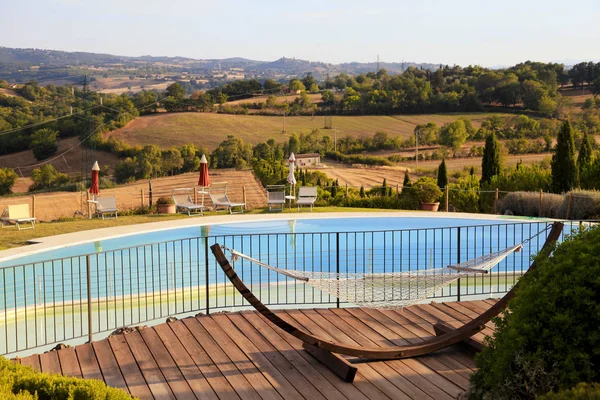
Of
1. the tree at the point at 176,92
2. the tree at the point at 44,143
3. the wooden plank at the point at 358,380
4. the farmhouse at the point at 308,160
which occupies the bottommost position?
the farmhouse at the point at 308,160

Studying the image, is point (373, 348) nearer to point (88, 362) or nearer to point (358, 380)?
point (358, 380)

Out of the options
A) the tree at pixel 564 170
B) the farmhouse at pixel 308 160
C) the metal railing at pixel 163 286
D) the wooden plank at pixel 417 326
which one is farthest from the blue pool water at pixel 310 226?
the farmhouse at pixel 308 160

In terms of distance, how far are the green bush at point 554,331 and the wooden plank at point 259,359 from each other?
4.83ft

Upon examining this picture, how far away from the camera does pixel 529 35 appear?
6172 centimetres

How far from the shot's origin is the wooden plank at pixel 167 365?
4.13 m

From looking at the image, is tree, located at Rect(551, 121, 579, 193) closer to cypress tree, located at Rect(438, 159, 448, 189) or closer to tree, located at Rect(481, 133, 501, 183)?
tree, located at Rect(481, 133, 501, 183)

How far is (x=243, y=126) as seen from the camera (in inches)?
2340

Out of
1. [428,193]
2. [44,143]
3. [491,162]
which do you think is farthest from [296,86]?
[428,193]

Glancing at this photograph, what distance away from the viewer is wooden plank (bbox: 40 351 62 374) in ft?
14.6

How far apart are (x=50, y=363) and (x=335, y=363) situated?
6.53ft

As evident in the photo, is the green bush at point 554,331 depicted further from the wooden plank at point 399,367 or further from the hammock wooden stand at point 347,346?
the hammock wooden stand at point 347,346

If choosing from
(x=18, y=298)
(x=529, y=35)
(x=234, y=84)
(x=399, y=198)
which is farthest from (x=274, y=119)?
(x=18, y=298)

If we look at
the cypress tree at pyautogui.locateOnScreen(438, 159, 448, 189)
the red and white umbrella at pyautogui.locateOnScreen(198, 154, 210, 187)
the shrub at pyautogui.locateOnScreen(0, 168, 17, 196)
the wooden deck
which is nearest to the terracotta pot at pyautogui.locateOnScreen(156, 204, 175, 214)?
the red and white umbrella at pyautogui.locateOnScreen(198, 154, 210, 187)

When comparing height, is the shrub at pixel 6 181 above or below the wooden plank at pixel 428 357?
below
